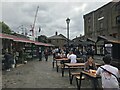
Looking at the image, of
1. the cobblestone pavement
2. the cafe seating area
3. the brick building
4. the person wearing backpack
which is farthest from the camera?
the brick building

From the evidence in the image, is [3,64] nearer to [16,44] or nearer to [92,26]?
[16,44]

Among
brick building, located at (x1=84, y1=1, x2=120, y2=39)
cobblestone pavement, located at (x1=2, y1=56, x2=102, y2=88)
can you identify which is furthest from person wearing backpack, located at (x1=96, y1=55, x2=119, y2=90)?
brick building, located at (x1=84, y1=1, x2=120, y2=39)

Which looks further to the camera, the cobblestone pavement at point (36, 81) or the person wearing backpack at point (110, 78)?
the cobblestone pavement at point (36, 81)

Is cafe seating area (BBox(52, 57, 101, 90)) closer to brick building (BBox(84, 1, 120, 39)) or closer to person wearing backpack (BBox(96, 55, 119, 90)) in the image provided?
person wearing backpack (BBox(96, 55, 119, 90))

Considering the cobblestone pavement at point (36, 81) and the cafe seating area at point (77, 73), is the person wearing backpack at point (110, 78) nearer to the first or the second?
the cafe seating area at point (77, 73)

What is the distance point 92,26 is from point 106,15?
775 cm

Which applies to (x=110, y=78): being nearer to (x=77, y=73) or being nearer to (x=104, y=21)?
(x=77, y=73)

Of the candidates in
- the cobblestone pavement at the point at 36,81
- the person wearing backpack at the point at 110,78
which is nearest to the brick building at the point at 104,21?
the cobblestone pavement at the point at 36,81

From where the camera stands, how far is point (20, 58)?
21484 mm

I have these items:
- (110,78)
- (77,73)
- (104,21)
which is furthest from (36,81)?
(104,21)

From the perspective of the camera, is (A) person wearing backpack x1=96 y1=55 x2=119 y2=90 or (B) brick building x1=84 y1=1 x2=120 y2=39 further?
(B) brick building x1=84 y1=1 x2=120 y2=39

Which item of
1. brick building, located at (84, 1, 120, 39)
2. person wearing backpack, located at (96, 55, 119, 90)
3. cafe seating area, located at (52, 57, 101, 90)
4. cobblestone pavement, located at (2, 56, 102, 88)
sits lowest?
cobblestone pavement, located at (2, 56, 102, 88)

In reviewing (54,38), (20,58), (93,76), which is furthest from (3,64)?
(54,38)

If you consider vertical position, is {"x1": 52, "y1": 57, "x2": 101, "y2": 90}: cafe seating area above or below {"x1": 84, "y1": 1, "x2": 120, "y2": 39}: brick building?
below
